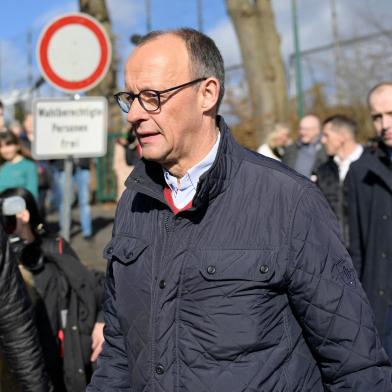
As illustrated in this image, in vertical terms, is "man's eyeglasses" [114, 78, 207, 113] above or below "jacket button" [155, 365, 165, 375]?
above

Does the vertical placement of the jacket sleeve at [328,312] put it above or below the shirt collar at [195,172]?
below

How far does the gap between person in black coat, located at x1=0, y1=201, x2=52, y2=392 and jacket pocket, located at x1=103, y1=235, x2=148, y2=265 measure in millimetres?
862

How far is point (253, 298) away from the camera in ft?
7.65

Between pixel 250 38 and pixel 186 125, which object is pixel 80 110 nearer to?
pixel 186 125

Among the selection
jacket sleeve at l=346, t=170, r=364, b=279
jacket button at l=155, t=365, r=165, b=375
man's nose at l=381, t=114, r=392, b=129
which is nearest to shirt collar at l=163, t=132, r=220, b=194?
jacket button at l=155, t=365, r=165, b=375

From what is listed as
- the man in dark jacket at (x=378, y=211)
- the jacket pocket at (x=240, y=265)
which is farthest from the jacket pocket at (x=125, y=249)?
the man in dark jacket at (x=378, y=211)

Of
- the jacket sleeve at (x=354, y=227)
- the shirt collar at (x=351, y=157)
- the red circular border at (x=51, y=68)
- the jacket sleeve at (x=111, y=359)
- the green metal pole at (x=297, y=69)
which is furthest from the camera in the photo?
the green metal pole at (x=297, y=69)

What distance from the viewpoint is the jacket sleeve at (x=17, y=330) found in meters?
3.42

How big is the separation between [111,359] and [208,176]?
29.4 inches

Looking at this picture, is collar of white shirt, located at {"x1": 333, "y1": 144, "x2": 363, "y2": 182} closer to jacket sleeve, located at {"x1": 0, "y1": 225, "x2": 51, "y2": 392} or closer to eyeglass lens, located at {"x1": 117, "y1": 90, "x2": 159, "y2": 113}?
jacket sleeve, located at {"x1": 0, "y1": 225, "x2": 51, "y2": 392}

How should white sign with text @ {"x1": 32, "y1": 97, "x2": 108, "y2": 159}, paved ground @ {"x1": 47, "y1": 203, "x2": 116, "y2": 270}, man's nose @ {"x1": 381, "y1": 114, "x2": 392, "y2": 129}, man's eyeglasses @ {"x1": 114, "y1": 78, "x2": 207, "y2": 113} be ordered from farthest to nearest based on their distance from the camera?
1. paved ground @ {"x1": 47, "y1": 203, "x2": 116, "y2": 270}
2. white sign with text @ {"x1": 32, "y1": 97, "x2": 108, "y2": 159}
3. man's nose @ {"x1": 381, "y1": 114, "x2": 392, "y2": 129}
4. man's eyeglasses @ {"x1": 114, "y1": 78, "x2": 207, "y2": 113}

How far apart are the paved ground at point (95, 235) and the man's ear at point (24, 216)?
5.64 m

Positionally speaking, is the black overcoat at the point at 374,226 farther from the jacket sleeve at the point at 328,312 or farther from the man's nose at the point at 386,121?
the jacket sleeve at the point at 328,312

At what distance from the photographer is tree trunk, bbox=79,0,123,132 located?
1889 centimetres
